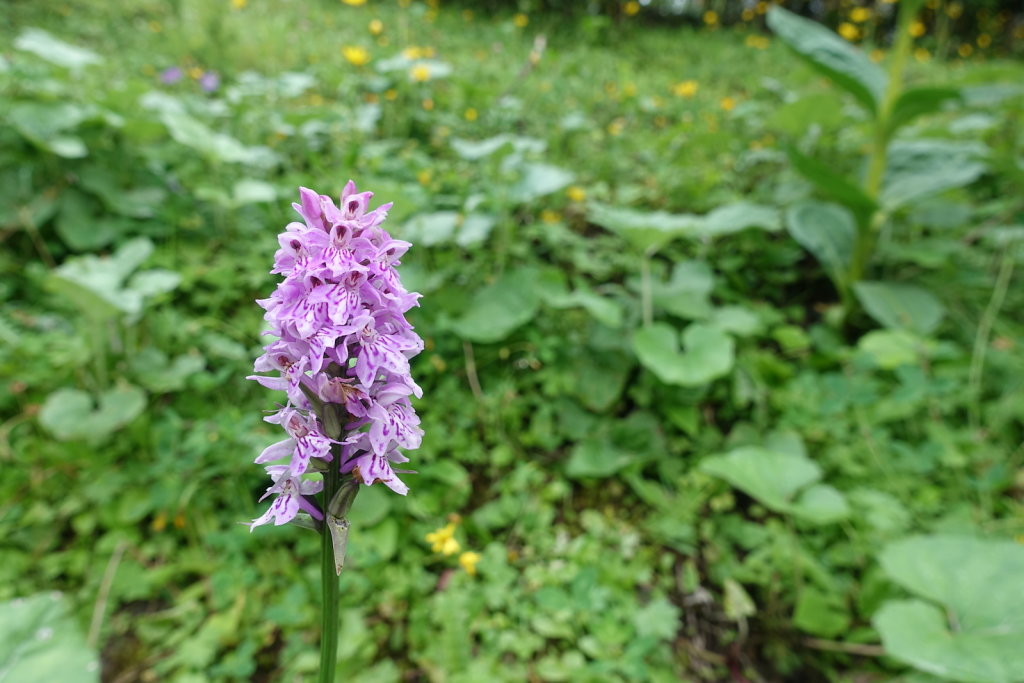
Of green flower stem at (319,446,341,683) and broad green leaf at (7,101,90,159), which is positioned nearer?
green flower stem at (319,446,341,683)

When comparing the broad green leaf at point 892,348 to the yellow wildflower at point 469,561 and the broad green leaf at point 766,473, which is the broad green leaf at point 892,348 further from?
the yellow wildflower at point 469,561

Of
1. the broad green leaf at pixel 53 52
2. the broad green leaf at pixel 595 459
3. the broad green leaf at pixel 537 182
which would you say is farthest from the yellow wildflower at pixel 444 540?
the broad green leaf at pixel 53 52

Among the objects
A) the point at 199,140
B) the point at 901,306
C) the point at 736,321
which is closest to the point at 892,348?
the point at 901,306

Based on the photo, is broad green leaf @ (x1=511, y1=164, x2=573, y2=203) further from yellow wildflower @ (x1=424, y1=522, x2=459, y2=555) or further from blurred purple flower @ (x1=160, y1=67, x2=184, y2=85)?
blurred purple flower @ (x1=160, y1=67, x2=184, y2=85)

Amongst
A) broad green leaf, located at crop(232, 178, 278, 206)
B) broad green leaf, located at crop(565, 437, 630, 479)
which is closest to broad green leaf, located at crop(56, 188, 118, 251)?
broad green leaf, located at crop(232, 178, 278, 206)

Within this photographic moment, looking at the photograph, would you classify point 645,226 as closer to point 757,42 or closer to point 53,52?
point 53,52

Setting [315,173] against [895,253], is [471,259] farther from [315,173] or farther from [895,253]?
[895,253]

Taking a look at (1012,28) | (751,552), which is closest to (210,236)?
(751,552)
